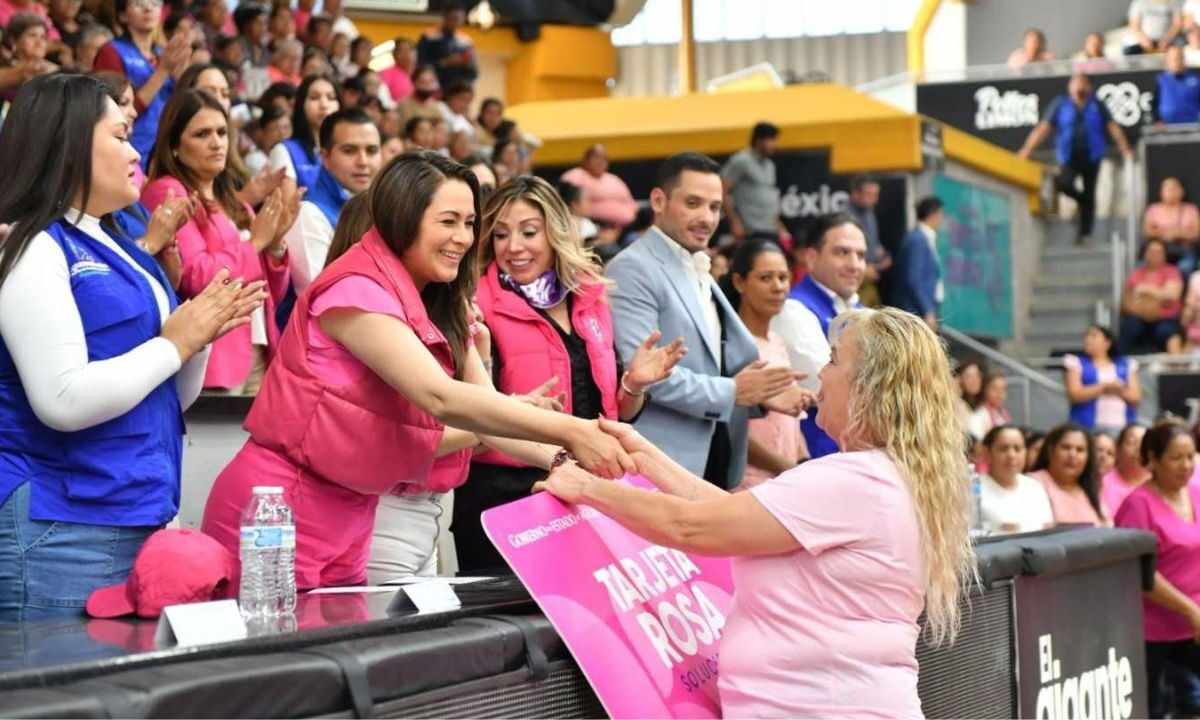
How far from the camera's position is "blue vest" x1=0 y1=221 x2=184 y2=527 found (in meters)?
2.93

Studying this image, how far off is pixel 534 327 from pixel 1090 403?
8551mm

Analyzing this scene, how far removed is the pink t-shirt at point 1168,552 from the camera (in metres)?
7.10

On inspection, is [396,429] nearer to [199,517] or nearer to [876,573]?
[876,573]

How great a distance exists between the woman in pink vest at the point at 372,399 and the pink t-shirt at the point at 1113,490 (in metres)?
5.41

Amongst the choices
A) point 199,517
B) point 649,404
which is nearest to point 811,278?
point 649,404

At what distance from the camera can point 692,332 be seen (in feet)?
16.3

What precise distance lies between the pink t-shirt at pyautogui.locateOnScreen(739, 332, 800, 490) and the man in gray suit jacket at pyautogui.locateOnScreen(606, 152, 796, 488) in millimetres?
257

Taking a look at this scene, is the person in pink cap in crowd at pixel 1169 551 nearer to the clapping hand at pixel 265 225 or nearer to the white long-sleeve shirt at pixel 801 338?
the white long-sleeve shirt at pixel 801 338

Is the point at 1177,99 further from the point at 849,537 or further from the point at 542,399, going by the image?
the point at 849,537

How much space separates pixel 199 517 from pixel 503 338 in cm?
95

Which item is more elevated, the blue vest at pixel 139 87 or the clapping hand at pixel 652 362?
the blue vest at pixel 139 87

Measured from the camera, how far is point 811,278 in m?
5.93

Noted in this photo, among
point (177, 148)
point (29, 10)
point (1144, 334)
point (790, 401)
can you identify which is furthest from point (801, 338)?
point (1144, 334)

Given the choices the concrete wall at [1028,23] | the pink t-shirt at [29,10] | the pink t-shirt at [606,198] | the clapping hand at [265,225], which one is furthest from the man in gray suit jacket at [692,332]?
the concrete wall at [1028,23]
